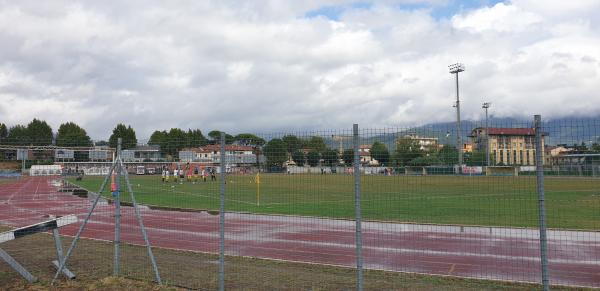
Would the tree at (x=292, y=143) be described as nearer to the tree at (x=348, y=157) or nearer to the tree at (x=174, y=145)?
the tree at (x=348, y=157)

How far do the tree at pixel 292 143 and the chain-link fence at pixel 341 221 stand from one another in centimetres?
2

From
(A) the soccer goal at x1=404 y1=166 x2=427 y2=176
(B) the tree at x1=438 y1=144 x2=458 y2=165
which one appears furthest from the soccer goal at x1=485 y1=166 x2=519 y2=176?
(A) the soccer goal at x1=404 y1=166 x2=427 y2=176

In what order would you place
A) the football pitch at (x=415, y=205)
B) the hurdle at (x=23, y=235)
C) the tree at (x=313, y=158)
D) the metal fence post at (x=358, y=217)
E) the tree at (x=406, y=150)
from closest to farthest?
Answer: 1. the metal fence post at (x=358, y=217)
2. the tree at (x=406, y=150)
3. the tree at (x=313, y=158)
4. the hurdle at (x=23, y=235)
5. the football pitch at (x=415, y=205)

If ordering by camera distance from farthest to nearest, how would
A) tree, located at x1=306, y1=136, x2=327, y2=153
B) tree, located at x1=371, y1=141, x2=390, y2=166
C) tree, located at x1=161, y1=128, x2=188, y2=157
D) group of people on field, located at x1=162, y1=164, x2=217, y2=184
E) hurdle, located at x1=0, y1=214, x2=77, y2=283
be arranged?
group of people on field, located at x1=162, y1=164, x2=217, y2=184 < tree, located at x1=161, y1=128, x2=188, y2=157 < hurdle, located at x1=0, y1=214, x2=77, y2=283 < tree, located at x1=306, y1=136, x2=327, y2=153 < tree, located at x1=371, y1=141, x2=390, y2=166

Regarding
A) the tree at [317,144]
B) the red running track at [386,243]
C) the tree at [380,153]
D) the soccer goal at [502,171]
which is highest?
the tree at [317,144]

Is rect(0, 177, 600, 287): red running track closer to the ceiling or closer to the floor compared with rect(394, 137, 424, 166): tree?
closer to the floor

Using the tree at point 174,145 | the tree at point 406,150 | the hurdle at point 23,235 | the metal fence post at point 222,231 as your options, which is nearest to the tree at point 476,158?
the tree at point 406,150

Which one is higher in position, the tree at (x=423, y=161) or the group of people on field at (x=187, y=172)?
the tree at (x=423, y=161)

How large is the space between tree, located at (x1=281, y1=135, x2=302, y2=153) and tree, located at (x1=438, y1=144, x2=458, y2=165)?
2.08 m

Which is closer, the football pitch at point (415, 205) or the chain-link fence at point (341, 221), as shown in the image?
the chain-link fence at point (341, 221)

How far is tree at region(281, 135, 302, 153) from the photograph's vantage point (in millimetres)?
7293

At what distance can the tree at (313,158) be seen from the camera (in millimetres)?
7182

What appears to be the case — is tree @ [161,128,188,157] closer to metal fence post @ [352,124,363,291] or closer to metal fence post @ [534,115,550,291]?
metal fence post @ [352,124,363,291]

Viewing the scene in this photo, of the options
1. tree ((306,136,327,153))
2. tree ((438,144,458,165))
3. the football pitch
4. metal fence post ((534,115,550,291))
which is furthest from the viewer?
the football pitch
